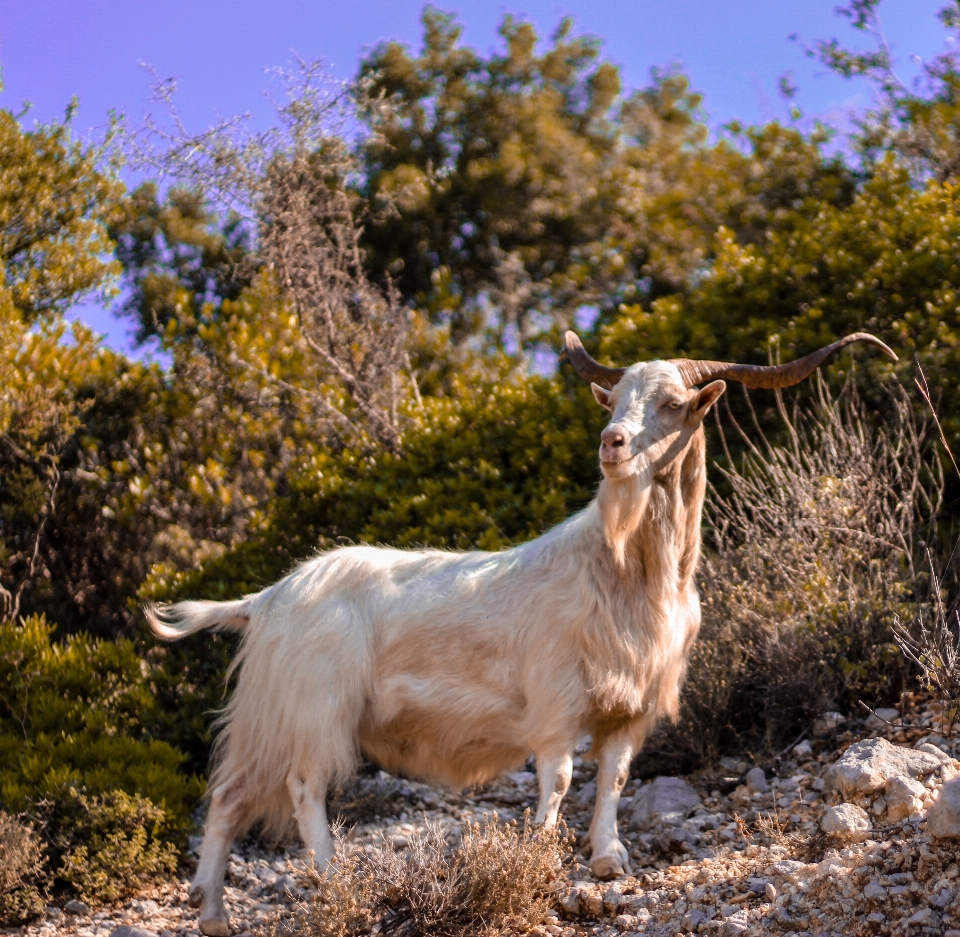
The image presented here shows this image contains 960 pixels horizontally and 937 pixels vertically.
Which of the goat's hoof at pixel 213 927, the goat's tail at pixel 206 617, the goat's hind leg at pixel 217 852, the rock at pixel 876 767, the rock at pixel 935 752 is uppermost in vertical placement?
the goat's tail at pixel 206 617

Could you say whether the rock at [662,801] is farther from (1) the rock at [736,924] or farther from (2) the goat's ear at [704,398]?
(2) the goat's ear at [704,398]

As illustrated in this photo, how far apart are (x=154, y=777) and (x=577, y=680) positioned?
2704mm

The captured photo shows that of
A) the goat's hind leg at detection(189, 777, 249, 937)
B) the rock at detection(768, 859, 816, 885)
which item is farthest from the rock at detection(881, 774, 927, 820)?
the goat's hind leg at detection(189, 777, 249, 937)

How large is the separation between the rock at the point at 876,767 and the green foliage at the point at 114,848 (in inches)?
136

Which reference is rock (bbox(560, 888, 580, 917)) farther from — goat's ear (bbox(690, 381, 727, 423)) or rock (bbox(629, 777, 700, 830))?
goat's ear (bbox(690, 381, 727, 423))

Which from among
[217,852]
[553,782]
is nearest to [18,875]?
[217,852]

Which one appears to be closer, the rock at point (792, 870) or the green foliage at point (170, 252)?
the rock at point (792, 870)

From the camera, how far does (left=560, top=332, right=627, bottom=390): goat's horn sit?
525 centimetres

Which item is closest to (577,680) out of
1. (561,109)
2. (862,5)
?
(862,5)

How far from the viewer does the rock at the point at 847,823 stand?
4266 millimetres

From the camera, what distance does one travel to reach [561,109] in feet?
55.6

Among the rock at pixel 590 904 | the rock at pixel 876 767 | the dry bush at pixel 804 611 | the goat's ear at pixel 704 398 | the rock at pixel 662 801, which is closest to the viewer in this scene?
the rock at pixel 590 904

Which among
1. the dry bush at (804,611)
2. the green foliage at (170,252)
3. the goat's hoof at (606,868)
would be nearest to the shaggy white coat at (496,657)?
the goat's hoof at (606,868)

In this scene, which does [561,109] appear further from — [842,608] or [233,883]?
[233,883]
